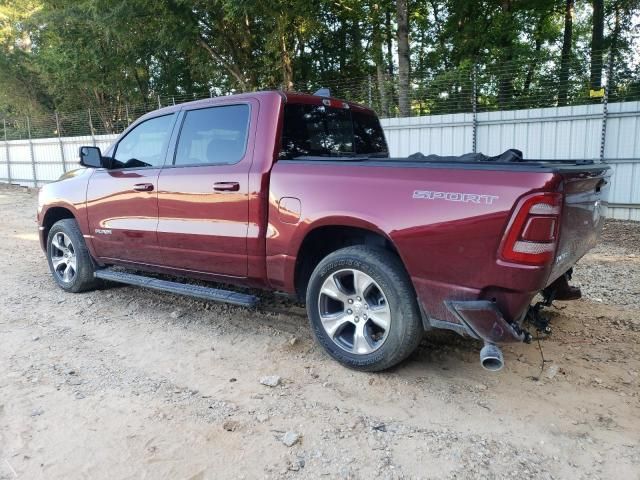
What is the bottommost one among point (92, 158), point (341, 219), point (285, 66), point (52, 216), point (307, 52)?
point (52, 216)

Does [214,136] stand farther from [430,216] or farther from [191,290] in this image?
[430,216]

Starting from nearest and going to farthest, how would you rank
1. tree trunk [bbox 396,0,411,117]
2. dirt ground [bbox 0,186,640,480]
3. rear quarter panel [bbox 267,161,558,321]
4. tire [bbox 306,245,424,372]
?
dirt ground [bbox 0,186,640,480]
rear quarter panel [bbox 267,161,558,321]
tire [bbox 306,245,424,372]
tree trunk [bbox 396,0,411,117]

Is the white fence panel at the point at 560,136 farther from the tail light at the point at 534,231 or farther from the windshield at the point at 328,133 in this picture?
the tail light at the point at 534,231

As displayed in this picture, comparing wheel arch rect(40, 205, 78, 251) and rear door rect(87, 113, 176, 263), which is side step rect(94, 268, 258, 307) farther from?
wheel arch rect(40, 205, 78, 251)

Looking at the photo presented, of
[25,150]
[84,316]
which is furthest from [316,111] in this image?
[25,150]

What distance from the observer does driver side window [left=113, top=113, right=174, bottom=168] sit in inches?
177

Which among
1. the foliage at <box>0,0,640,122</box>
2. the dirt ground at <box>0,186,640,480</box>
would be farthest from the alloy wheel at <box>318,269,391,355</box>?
the foliage at <box>0,0,640,122</box>

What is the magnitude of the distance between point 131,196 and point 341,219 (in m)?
2.31

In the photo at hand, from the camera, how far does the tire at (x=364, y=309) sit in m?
3.13

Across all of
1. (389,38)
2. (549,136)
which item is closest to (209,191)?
Answer: (549,136)

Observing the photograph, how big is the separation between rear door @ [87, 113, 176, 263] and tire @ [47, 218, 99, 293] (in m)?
0.31

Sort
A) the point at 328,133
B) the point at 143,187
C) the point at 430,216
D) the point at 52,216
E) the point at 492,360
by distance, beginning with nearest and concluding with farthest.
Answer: the point at 492,360, the point at 430,216, the point at 328,133, the point at 143,187, the point at 52,216

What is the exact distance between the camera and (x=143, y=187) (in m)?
4.46

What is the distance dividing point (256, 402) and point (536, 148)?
8.82 meters
